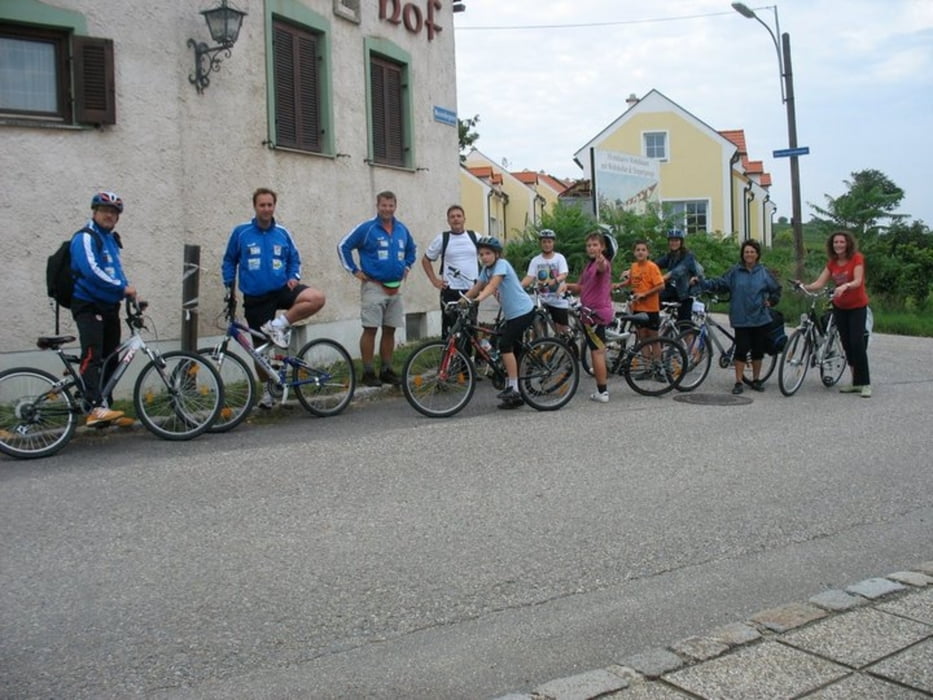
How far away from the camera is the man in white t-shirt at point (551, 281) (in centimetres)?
1113

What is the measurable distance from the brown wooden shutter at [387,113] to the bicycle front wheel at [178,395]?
607 cm

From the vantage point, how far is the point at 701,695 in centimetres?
356

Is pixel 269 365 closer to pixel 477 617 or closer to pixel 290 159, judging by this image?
pixel 290 159

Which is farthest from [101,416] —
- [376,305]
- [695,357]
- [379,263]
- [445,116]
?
[445,116]

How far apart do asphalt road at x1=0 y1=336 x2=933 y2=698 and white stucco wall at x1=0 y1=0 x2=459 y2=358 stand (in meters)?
2.35

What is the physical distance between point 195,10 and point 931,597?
9269 mm

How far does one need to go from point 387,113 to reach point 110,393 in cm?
720

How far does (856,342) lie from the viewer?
36.3 ft

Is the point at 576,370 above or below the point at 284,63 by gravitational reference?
below

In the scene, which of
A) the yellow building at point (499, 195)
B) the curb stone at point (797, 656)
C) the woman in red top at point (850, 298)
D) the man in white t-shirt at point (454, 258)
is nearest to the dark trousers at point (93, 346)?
the man in white t-shirt at point (454, 258)

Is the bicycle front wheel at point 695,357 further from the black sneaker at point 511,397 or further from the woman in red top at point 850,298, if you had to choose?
the black sneaker at point 511,397

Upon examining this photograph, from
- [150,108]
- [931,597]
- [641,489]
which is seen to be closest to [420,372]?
[641,489]

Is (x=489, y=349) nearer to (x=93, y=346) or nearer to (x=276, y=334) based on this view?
(x=276, y=334)

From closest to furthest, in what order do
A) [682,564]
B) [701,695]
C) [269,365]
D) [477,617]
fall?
[701,695], [477,617], [682,564], [269,365]
